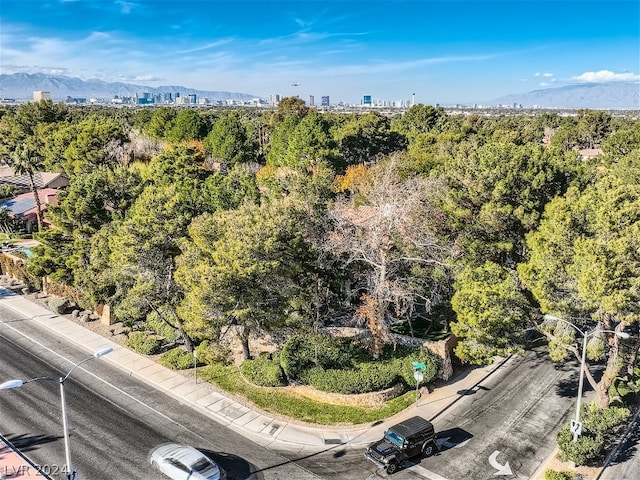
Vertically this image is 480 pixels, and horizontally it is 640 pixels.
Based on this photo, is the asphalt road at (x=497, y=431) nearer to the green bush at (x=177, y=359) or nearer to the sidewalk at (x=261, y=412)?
the sidewalk at (x=261, y=412)

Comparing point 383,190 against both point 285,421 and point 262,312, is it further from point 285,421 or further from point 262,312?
point 285,421

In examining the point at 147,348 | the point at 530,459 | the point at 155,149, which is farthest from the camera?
the point at 155,149

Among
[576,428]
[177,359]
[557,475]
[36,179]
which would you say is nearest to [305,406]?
[177,359]

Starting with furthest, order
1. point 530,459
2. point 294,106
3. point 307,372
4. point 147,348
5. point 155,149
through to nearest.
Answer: point 294,106
point 155,149
point 147,348
point 307,372
point 530,459

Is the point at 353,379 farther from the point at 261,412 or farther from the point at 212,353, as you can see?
the point at 212,353

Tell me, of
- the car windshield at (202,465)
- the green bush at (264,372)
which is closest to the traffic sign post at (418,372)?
the green bush at (264,372)

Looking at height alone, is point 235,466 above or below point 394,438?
below

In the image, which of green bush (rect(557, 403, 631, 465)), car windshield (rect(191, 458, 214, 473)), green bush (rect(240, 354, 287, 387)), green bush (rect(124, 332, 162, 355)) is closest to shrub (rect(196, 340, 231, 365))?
green bush (rect(240, 354, 287, 387))

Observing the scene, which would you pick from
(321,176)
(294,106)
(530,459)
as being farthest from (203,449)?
(294,106)
